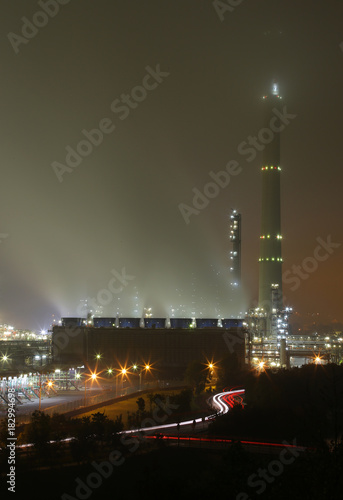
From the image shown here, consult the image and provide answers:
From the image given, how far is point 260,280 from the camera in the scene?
9844 centimetres

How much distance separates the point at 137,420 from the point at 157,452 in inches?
250

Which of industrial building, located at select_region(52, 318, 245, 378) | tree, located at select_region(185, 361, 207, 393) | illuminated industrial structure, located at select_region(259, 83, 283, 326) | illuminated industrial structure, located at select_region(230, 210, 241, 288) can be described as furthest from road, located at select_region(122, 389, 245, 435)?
illuminated industrial structure, located at select_region(230, 210, 241, 288)

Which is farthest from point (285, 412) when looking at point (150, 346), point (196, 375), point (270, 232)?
point (270, 232)

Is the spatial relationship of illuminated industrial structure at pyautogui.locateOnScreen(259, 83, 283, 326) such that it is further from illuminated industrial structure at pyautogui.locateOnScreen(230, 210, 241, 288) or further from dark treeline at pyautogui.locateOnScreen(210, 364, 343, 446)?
dark treeline at pyautogui.locateOnScreen(210, 364, 343, 446)

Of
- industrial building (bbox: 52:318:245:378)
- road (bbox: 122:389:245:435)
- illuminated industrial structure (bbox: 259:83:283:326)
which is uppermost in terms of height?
illuminated industrial structure (bbox: 259:83:283:326)

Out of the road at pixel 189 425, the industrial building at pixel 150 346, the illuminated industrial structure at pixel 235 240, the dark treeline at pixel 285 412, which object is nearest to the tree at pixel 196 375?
the dark treeline at pixel 285 412

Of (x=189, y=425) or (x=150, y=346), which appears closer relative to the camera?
(x=189, y=425)

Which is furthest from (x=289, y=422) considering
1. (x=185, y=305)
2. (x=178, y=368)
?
(x=185, y=305)

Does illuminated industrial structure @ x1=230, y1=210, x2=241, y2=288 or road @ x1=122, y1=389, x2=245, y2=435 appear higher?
illuminated industrial structure @ x1=230, y1=210, x2=241, y2=288

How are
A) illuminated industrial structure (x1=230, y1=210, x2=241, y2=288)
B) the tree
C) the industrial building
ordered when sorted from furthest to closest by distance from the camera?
illuminated industrial structure (x1=230, y1=210, x2=241, y2=288)
the industrial building
the tree

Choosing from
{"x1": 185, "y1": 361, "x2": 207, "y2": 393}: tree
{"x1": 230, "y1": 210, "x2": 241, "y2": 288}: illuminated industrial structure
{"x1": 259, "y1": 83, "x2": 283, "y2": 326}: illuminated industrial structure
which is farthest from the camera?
{"x1": 230, "y1": 210, "x2": 241, "y2": 288}: illuminated industrial structure

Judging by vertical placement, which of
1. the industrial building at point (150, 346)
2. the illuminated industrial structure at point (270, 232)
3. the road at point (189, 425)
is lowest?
the road at point (189, 425)

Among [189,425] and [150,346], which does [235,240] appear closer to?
[150,346]

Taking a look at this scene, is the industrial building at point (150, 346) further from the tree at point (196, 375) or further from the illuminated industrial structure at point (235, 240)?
the illuminated industrial structure at point (235, 240)
